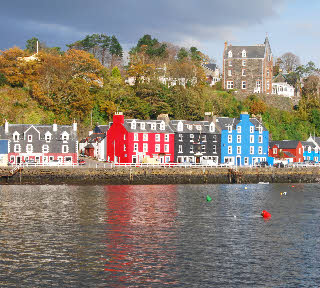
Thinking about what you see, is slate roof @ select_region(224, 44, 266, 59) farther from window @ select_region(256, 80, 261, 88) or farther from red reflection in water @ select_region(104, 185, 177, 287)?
red reflection in water @ select_region(104, 185, 177, 287)

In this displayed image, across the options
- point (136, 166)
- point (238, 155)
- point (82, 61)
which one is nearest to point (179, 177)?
point (136, 166)

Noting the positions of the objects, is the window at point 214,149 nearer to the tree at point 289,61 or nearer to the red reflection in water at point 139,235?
the red reflection in water at point 139,235

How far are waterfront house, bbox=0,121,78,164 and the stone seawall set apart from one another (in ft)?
22.6

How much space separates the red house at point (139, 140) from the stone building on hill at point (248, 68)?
136 feet

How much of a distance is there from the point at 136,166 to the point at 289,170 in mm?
26597

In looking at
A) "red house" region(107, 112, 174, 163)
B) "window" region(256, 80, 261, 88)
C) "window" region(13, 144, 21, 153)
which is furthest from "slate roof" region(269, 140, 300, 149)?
"window" region(13, 144, 21, 153)

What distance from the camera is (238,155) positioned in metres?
101

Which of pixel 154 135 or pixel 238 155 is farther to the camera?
pixel 238 155

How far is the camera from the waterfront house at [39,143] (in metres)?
87.8

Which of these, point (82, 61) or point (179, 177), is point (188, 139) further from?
point (82, 61)

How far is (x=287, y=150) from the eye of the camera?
4395 inches

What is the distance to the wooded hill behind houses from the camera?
104375 mm

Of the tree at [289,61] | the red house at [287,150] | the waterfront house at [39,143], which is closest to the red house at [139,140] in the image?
the waterfront house at [39,143]

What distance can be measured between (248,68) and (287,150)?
28.3m
